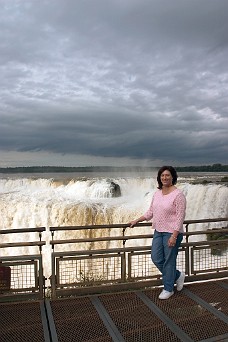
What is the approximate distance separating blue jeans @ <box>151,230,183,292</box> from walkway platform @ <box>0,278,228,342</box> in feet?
0.79

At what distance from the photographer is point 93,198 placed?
2645 cm

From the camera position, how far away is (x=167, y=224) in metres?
4.70

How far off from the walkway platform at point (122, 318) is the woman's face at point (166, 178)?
1471 mm

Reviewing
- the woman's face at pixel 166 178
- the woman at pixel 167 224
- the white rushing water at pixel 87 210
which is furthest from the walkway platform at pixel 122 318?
the white rushing water at pixel 87 210

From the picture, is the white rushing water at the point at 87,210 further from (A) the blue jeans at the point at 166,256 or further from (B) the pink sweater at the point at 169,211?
(B) the pink sweater at the point at 169,211

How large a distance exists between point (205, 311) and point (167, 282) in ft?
2.02

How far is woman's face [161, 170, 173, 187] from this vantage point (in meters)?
4.69

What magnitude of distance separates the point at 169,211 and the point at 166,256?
593 millimetres

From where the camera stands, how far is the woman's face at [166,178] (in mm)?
4688

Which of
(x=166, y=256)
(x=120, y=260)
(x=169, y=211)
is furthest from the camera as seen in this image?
(x=120, y=260)

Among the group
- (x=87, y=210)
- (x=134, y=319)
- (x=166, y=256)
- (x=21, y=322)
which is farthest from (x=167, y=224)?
(x=87, y=210)

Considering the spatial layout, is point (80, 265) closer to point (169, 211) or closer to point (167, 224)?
point (167, 224)

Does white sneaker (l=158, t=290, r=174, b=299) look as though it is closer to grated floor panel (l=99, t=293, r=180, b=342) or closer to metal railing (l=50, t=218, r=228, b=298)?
grated floor panel (l=99, t=293, r=180, b=342)

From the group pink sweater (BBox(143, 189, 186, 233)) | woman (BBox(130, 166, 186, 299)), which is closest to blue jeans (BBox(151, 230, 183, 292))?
woman (BBox(130, 166, 186, 299))
